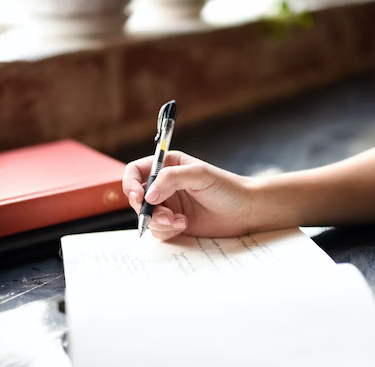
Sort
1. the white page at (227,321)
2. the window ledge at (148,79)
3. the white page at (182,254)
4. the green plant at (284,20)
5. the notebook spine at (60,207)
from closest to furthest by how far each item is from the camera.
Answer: the white page at (227,321) < the white page at (182,254) < the notebook spine at (60,207) < the window ledge at (148,79) < the green plant at (284,20)

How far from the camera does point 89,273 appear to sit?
706mm

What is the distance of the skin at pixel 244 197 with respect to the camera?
2.58ft

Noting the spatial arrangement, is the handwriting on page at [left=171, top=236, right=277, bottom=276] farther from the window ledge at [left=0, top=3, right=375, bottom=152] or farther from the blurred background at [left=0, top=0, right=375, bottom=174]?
the window ledge at [left=0, top=3, right=375, bottom=152]

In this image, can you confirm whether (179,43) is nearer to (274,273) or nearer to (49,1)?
(49,1)

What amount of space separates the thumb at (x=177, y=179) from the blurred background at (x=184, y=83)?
1.34 feet

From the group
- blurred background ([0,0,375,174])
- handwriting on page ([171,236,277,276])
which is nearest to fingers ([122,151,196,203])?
handwriting on page ([171,236,277,276])

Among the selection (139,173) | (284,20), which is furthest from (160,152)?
(284,20)

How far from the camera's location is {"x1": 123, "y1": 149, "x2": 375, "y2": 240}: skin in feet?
2.58

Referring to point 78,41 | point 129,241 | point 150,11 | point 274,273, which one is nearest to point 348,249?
point 274,273

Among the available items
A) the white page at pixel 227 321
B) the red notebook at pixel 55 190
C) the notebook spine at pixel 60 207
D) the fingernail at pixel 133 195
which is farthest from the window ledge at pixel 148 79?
the white page at pixel 227 321

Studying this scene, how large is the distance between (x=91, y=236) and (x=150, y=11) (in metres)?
1.22

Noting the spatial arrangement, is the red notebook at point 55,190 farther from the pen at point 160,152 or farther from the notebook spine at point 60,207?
the pen at point 160,152

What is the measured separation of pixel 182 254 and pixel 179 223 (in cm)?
5

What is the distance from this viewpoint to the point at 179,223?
0.79 meters
